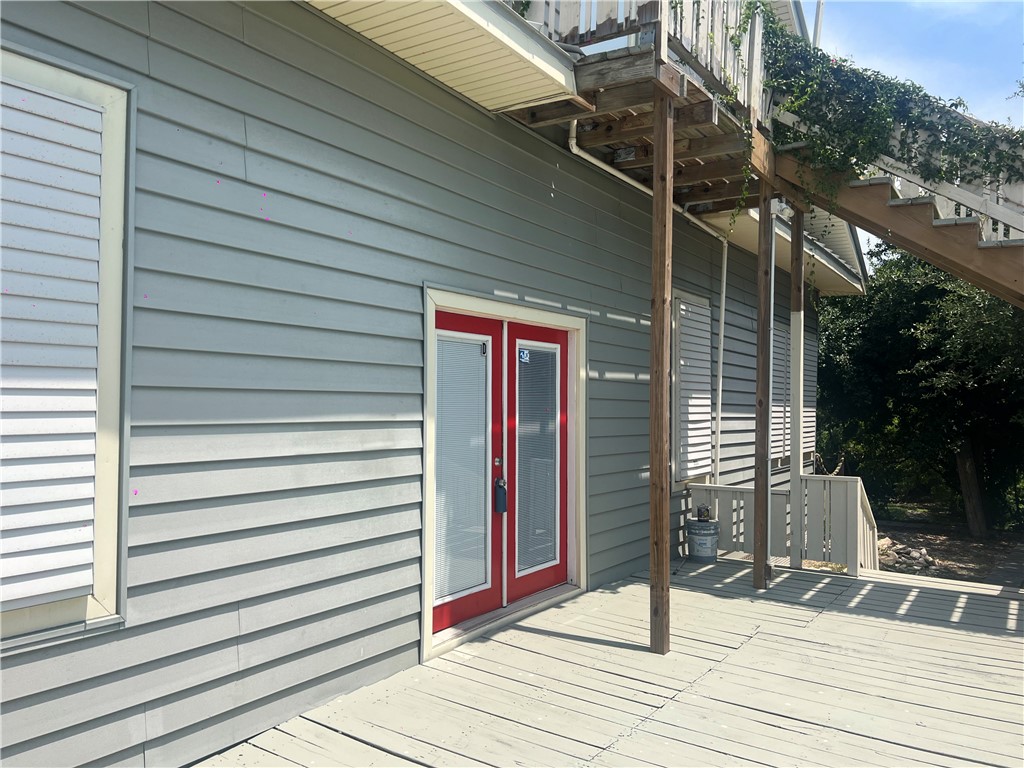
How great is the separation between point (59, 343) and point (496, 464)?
271 cm

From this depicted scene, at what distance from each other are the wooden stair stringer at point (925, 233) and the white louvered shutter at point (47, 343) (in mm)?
5205

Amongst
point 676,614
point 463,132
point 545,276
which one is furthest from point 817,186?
point 676,614

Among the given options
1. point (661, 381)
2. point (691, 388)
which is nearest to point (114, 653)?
point (661, 381)

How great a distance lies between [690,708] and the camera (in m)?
3.44

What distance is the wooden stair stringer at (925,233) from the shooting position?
17.5ft

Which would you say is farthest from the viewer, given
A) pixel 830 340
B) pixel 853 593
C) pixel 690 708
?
pixel 830 340

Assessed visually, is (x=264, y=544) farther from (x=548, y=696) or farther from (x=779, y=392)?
(x=779, y=392)

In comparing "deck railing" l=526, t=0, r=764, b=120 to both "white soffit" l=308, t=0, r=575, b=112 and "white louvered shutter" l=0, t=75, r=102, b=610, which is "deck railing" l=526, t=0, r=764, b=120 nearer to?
"white soffit" l=308, t=0, r=575, b=112

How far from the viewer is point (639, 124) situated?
16.2 ft

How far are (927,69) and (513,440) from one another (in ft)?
14.0

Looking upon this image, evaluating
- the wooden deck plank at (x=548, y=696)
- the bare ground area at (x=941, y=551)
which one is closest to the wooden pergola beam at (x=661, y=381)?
the wooden deck plank at (x=548, y=696)

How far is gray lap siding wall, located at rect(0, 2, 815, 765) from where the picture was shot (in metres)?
2.63

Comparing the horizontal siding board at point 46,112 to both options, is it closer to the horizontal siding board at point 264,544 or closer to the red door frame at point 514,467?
the horizontal siding board at point 264,544

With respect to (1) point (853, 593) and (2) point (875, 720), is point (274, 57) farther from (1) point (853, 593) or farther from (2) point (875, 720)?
(1) point (853, 593)
